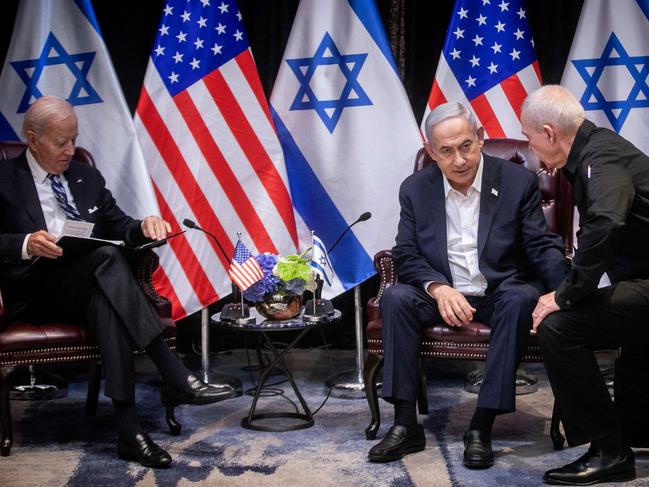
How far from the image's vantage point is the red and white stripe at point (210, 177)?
4.70 metres

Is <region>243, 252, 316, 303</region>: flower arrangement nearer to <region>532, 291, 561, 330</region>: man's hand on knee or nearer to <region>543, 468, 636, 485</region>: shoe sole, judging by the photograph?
<region>532, 291, 561, 330</region>: man's hand on knee

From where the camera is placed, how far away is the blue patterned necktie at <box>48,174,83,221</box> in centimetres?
394

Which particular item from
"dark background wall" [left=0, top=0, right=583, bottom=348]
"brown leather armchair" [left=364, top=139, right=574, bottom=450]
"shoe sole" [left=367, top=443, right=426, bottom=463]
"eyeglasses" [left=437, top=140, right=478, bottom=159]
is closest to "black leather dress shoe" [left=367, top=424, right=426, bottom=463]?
"shoe sole" [left=367, top=443, right=426, bottom=463]

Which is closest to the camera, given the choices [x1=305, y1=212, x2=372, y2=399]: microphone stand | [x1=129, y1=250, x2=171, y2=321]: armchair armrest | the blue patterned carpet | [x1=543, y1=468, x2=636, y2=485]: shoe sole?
[x1=543, y1=468, x2=636, y2=485]: shoe sole

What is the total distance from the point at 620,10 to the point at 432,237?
1.85 meters

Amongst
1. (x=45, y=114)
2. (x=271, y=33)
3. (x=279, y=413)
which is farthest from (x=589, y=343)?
(x=271, y=33)

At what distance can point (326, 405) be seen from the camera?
13.9ft

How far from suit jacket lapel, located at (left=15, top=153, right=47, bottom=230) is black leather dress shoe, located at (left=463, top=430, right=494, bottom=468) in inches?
76.0

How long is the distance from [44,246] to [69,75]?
→ 1.54 m

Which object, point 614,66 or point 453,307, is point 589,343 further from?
point 614,66

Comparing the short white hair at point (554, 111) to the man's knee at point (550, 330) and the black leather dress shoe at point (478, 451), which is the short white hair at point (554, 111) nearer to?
the man's knee at point (550, 330)

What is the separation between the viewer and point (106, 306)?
3.47m

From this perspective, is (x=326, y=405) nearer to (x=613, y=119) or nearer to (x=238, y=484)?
(x=238, y=484)

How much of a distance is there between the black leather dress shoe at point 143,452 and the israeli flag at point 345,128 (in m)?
1.56
